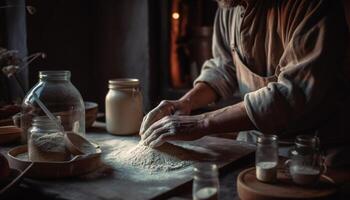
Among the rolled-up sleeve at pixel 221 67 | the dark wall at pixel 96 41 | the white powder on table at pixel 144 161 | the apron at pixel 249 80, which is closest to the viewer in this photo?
the white powder on table at pixel 144 161

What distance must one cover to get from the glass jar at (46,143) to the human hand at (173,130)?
286 mm

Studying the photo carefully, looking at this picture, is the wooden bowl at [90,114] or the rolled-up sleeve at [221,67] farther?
the rolled-up sleeve at [221,67]

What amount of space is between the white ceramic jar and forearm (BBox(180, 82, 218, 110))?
0.24m

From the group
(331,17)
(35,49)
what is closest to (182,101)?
(331,17)

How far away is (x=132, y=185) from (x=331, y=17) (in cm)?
83

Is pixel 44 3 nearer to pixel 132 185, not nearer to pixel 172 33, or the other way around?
pixel 172 33

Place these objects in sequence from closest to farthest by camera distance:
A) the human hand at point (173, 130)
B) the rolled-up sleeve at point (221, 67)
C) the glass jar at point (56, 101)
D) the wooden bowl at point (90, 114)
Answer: the human hand at point (173, 130) < the glass jar at point (56, 101) < the wooden bowl at point (90, 114) < the rolled-up sleeve at point (221, 67)

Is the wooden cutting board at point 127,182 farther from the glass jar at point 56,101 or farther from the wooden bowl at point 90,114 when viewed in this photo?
the wooden bowl at point 90,114

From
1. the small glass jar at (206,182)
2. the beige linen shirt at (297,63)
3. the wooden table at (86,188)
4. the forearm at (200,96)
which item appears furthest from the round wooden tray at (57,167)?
the forearm at (200,96)

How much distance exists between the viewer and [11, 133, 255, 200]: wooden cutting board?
1127mm

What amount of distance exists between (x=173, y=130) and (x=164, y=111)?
0.25 metres

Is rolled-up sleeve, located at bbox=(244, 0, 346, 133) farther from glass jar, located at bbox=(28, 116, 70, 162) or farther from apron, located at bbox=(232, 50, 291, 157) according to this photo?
glass jar, located at bbox=(28, 116, 70, 162)

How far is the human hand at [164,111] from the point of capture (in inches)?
62.3

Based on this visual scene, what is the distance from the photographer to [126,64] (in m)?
2.89
